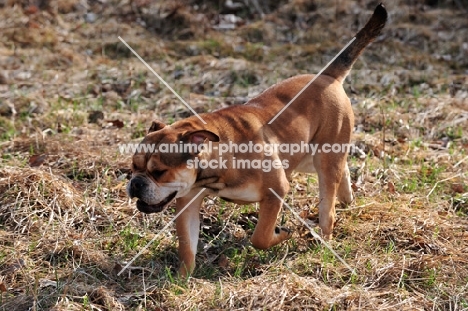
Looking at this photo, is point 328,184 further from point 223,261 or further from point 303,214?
point 223,261

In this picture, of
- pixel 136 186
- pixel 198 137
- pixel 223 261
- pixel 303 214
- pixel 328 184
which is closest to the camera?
pixel 136 186

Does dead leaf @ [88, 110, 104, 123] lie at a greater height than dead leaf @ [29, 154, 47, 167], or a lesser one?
→ lesser

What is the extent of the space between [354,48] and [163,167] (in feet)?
8.17

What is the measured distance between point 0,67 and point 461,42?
23.6ft

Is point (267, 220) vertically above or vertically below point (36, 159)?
above

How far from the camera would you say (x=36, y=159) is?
777 centimetres

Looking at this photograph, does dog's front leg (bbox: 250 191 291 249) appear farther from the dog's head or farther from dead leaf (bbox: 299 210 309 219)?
dead leaf (bbox: 299 210 309 219)

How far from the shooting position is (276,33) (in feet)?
42.7

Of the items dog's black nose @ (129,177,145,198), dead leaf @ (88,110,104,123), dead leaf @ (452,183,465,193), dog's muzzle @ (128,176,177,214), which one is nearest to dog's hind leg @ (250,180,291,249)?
dog's muzzle @ (128,176,177,214)

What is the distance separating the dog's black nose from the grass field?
686 mm

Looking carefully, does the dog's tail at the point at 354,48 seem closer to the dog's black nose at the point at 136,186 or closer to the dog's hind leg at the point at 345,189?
the dog's hind leg at the point at 345,189

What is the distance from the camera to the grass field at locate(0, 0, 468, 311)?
578 centimetres

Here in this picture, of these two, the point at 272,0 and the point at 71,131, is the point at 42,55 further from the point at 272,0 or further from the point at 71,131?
the point at 272,0

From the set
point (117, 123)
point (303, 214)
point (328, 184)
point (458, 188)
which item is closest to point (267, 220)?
point (328, 184)
